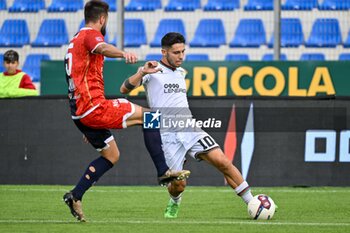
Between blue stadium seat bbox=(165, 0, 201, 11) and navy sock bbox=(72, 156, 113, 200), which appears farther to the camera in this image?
blue stadium seat bbox=(165, 0, 201, 11)

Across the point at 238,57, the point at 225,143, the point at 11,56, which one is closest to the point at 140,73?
the point at 225,143

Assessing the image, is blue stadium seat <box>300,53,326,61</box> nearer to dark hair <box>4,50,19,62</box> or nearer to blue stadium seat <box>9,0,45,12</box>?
blue stadium seat <box>9,0,45,12</box>

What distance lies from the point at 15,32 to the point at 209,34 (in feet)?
12.0

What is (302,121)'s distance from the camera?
1311 cm

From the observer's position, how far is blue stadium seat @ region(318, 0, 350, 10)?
16109 millimetres

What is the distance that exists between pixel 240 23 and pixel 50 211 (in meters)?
8.42

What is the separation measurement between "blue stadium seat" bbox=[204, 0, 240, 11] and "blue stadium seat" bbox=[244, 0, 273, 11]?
0.39 m

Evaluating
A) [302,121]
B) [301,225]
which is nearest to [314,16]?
[302,121]

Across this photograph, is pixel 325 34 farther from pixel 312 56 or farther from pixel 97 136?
pixel 97 136

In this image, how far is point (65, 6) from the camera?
55.3 feet

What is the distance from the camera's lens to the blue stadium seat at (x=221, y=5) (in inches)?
698

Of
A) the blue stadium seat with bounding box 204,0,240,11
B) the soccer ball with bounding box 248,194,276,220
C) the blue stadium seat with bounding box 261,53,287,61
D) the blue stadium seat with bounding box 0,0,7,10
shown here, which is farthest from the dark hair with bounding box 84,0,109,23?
the blue stadium seat with bounding box 204,0,240,11

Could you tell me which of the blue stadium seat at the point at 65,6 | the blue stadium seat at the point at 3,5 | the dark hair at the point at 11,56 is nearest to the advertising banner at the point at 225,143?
the dark hair at the point at 11,56

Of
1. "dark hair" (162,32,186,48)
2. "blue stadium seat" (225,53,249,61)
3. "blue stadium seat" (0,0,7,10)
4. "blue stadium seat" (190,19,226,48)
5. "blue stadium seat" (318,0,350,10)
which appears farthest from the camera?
"blue stadium seat" (190,19,226,48)
